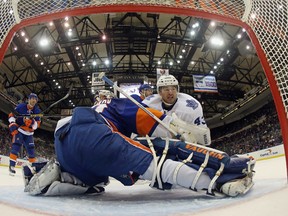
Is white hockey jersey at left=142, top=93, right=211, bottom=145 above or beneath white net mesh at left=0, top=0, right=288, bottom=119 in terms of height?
beneath

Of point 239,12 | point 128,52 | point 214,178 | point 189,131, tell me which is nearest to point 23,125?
point 189,131

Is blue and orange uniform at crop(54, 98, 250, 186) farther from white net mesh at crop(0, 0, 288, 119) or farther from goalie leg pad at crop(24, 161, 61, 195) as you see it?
white net mesh at crop(0, 0, 288, 119)

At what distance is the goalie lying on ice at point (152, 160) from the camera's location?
53.9 inches

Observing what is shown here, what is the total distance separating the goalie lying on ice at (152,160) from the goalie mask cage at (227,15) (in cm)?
38

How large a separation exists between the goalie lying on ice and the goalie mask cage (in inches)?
15.0

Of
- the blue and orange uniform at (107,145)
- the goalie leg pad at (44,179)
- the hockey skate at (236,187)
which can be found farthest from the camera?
the goalie leg pad at (44,179)

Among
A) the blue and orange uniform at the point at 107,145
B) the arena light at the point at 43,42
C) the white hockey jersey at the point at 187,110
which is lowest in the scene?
the blue and orange uniform at the point at 107,145

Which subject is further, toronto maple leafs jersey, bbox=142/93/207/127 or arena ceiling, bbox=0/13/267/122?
arena ceiling, bbox=0/13/267/122

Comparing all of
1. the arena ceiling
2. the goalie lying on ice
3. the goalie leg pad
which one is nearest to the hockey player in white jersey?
the goalie lying on ice

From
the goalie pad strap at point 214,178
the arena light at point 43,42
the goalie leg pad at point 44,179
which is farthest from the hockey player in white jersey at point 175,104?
the arena light at point 43,42

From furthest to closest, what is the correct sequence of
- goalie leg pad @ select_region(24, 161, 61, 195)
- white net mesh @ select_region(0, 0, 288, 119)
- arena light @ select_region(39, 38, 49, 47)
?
arena light @ select_region(39, 38, 49, 47)
white net mesh @ select_region(0, 0, 288, 119)
goalie leg pad @ select_region(24, 161, 61, 195)

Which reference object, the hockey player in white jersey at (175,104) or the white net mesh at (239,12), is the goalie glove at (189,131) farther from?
the white net mesh at (239,12)

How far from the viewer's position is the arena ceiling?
9.59 metres

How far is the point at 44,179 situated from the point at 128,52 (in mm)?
10018
